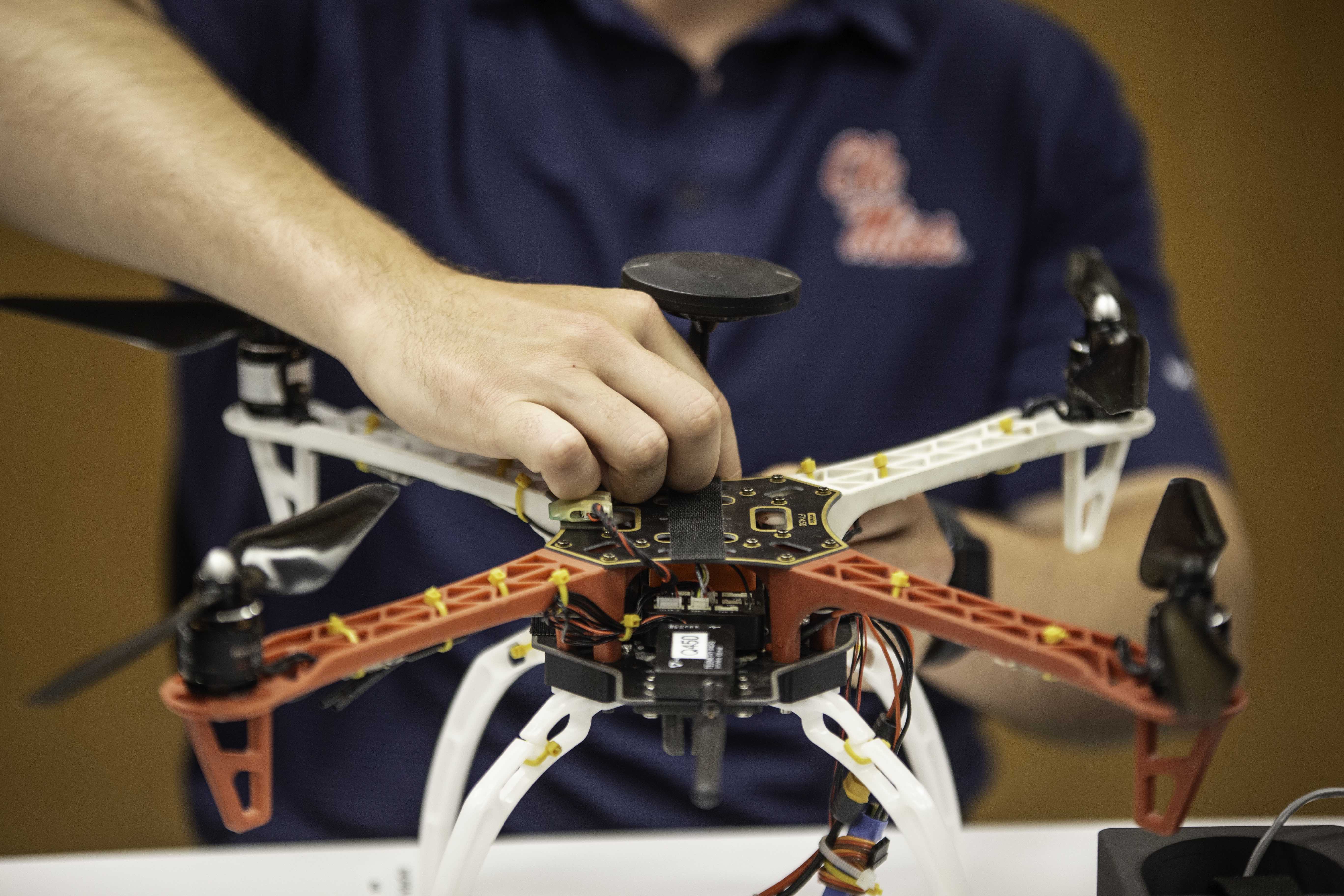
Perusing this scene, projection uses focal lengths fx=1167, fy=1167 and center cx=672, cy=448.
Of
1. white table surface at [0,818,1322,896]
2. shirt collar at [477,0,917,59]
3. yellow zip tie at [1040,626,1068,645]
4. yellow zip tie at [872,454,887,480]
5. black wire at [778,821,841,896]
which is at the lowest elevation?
white table surface at [0,818,1322,896]

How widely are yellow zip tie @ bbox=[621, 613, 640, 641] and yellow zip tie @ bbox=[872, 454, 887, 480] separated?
0.70ft

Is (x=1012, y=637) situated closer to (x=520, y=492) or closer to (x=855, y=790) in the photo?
(x=855, y=790)

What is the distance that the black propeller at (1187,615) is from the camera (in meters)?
0.57

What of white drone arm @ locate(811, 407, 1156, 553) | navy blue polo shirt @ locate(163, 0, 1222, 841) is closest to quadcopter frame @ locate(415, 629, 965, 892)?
white drone arm @ locate(811, 407, 1156, 553)

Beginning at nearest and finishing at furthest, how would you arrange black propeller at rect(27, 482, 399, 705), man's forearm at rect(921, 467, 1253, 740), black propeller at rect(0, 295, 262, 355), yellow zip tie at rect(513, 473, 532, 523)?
black propeller at rect(27, 482, 399, 705), yellow zip tie at rect(513, 473, 532, 523), black propeller at rect(0, 295, 262, 355), man's forearm at rect(921, 467, 1253, 740)

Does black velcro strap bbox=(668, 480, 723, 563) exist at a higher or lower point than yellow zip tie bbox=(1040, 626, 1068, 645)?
higher

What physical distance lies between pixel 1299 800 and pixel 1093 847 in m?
0.24

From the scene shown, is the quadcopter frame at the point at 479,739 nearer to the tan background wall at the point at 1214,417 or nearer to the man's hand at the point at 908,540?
the man's hand at the point at 908,540

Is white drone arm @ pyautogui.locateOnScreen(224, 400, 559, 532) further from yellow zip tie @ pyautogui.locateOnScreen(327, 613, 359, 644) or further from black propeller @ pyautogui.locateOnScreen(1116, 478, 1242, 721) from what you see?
black propeller @ pyautogui.locateOnScreen(1116, 478, 1242, 721)

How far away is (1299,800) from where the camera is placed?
76 centimetres

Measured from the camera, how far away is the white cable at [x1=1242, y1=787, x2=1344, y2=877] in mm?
739

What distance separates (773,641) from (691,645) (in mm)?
58

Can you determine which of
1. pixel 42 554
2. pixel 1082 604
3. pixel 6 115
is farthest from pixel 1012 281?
pixel 42 554

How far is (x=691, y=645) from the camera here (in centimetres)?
65
